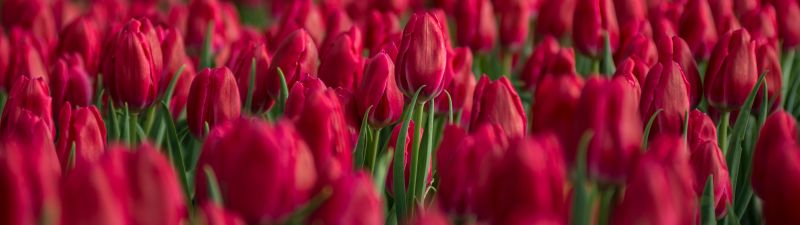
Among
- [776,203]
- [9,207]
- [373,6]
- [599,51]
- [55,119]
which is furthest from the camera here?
[373,6]

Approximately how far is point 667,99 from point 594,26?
2.05ft

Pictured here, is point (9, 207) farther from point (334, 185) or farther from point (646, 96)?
point (646, 96)

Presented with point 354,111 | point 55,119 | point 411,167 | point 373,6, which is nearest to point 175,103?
point 55,119

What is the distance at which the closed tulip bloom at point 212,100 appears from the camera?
1.13m

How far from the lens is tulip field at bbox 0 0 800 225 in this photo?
65 cm

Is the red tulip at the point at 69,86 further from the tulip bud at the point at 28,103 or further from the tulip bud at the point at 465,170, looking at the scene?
the tulip bud at the point at 465,170

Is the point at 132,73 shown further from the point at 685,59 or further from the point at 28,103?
the point at 685,59

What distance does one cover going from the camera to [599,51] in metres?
1.67

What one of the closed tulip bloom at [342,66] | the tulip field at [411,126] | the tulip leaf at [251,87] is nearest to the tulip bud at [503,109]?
the tulip field at [411,126]

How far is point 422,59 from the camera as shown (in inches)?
42.4

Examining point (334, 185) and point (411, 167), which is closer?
point (334, 185)

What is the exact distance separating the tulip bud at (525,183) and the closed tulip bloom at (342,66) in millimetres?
522

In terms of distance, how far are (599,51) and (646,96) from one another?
62 centimetres

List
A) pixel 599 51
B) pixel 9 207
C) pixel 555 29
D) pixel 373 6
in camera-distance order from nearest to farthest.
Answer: pixel 9 207 < pixel 599 51 < pixel 555 29 < pixel 373 6
